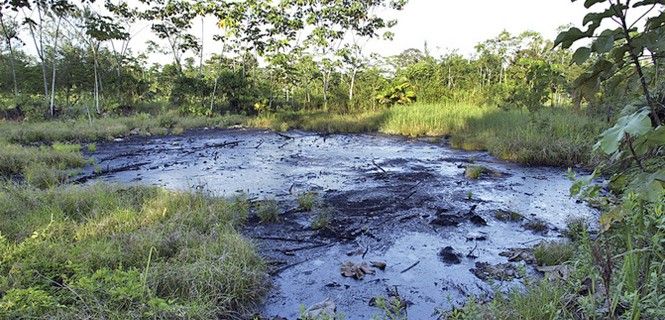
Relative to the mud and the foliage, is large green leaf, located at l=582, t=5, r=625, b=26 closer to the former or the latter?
the mud

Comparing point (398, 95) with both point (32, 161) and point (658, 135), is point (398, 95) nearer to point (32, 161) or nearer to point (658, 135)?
point (32, 161)

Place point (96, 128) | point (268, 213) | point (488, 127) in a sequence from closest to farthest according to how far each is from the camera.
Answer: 1. point (268, 213)
2. point (488, 127)
3. point (96, 128)

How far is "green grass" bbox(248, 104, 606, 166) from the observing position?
6.30 meters

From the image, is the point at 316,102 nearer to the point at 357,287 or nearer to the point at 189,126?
the point at 189,126

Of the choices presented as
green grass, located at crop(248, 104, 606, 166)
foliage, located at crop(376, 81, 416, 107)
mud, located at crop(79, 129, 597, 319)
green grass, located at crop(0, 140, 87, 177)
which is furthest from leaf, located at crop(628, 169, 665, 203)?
foliage, located at crop(376, 81, 416, 107)

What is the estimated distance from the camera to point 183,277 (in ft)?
7.48

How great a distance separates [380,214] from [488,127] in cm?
590

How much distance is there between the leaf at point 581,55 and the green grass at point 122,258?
1.84 metres

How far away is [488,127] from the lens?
889 cm

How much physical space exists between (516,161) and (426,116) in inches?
166

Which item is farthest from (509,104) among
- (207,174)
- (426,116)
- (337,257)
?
(337,257)

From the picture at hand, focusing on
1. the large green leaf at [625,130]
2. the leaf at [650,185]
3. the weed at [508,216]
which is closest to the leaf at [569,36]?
the large green leaf at [625,130]

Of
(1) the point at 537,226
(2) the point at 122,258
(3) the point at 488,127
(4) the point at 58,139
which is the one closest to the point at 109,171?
(2) the point at 122,258

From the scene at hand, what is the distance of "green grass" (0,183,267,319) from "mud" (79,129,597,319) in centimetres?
30
